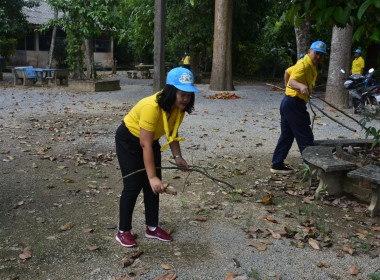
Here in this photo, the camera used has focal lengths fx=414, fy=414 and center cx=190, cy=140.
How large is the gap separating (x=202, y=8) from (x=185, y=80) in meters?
17.1

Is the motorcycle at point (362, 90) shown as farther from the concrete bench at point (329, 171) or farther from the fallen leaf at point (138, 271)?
the fallen leaf at point (138, 271)

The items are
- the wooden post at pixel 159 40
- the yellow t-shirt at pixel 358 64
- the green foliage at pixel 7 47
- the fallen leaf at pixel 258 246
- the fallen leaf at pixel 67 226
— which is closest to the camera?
the fallen leaf at pixel 258 246

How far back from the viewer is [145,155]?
10.5ft

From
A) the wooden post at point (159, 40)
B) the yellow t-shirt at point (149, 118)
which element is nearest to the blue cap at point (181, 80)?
the yellow t-shirt at point (149, 118)

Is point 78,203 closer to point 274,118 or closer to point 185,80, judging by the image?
point 185,80

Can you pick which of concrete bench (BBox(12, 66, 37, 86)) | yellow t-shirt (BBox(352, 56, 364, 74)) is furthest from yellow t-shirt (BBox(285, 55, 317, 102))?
concrete bench (BBox(12, 66, 37, 86))

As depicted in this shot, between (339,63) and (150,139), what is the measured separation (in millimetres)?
9720

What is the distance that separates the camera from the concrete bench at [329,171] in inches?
183

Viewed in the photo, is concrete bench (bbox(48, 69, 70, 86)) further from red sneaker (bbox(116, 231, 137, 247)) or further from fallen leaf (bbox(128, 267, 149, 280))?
fallen leaf (bbox(128, 267, 149, 280))

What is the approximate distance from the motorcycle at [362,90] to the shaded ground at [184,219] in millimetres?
4552

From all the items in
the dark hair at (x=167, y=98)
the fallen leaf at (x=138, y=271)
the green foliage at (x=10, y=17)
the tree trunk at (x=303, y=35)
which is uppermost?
the green foliage at (x=10, y=17)

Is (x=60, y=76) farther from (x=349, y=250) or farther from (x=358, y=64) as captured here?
(x=349, y=250)

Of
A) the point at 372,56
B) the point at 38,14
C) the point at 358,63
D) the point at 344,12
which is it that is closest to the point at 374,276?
the point at 344,12

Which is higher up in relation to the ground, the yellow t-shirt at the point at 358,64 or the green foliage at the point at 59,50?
the green foliage at the point at 59,50
